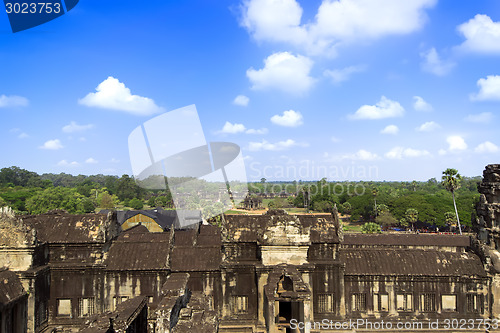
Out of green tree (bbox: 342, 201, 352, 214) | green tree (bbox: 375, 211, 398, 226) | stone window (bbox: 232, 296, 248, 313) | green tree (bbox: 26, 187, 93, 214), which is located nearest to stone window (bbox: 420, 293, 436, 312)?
stone window (bbox: 232, 296, 248, 313)

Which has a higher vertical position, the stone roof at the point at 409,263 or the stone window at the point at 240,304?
the stone roof at the point at 409,263

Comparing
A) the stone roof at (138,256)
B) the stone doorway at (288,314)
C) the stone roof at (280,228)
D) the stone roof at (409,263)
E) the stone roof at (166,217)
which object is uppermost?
the stone roof at (280,228)

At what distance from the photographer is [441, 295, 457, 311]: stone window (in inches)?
656

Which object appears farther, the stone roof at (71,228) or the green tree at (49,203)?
the green tree at (49,203)

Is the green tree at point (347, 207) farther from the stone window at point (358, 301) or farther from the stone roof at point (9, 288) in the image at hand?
the stone roof at point (9, 288)

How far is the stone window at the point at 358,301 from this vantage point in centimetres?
1667

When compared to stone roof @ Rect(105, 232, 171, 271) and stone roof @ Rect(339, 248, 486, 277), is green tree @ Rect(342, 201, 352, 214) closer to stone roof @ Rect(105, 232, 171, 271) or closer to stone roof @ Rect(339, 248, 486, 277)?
stone roof @ Rect(339, 248, 486, 277)

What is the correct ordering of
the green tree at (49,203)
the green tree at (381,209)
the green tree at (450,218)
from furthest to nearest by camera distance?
the green tree at (381,209), the green tree at (49,203), the green tree at (450,218)

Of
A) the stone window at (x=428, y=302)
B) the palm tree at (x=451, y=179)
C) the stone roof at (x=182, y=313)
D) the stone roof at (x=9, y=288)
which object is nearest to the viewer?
the stone roof at (x=182, y=313)

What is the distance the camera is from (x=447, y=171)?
49875 mm

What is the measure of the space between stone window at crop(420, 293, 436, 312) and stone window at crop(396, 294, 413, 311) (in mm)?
556

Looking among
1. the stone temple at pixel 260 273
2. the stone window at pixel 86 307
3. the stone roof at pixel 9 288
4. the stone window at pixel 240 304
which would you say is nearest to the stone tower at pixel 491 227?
the stone temple at pixel 260 273

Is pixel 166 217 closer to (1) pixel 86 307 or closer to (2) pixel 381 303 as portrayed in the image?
(1) pixel 86 307

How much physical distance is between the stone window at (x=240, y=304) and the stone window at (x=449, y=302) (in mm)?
10323
